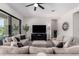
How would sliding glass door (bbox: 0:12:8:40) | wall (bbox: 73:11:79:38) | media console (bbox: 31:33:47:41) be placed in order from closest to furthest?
sliding glass door (bbox: 0:12:8:40), wall (bbox: 73:11:79:38), media console (bbox: 31:33:47:41)

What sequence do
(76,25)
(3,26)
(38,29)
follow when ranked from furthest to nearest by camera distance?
(38,29), (76,25), (3,26)

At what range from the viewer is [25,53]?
2.59 metres

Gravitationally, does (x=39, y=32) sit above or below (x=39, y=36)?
above

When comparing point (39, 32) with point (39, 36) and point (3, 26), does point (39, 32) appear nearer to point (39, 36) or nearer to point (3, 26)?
A: point (39, 36)

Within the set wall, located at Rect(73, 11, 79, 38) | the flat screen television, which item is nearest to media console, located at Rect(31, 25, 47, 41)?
the flat screen television

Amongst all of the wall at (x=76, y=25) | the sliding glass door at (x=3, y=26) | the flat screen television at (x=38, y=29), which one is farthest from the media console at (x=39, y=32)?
the sliding glass door at (x=3, y=26)

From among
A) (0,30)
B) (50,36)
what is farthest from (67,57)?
(50,36)

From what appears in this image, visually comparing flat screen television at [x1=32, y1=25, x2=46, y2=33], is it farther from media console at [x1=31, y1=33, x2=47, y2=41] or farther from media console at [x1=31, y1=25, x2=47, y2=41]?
media console at [x1=31, y1=33, x2=47, y2=41]

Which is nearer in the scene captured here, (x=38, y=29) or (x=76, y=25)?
(x=76, y=25)

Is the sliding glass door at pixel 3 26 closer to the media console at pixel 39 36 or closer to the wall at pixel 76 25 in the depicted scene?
the media console at pixel 39 36

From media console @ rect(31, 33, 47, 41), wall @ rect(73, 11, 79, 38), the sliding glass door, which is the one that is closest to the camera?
the sliding glass door

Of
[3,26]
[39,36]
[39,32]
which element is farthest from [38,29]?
[3,26]

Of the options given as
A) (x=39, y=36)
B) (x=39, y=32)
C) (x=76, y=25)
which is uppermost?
(x=76, y=25)

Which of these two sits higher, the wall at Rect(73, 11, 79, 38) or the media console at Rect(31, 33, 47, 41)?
the wall at Rect(73, 11, 79, 38)
